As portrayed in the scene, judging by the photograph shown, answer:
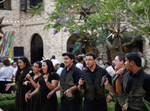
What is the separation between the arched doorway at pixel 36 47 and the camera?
24.3 metres

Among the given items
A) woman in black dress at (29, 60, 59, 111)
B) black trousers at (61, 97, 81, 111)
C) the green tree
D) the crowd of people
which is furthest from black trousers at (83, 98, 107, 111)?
the green tree

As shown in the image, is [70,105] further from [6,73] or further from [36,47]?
[36,47]

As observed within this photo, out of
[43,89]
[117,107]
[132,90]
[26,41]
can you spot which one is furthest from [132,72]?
[26,41]

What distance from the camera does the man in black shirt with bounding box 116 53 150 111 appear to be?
3.67 metres

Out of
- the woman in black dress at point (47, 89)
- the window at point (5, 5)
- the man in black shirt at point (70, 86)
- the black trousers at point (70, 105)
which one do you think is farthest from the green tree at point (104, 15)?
the window at point (5, 5)

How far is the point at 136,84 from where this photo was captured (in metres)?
3.71

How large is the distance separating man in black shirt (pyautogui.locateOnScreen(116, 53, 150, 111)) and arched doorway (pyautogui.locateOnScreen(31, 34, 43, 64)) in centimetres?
2083

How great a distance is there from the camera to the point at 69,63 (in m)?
5.49

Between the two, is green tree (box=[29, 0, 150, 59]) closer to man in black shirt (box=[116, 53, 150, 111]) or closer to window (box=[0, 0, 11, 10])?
man in black shirt (box=[116, 53, 150, 111])

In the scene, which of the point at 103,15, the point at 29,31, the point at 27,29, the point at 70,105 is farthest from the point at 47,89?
the point at 27,29

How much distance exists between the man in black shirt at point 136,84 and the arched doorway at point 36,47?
68.3 feet

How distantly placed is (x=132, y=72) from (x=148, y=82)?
0.94ft

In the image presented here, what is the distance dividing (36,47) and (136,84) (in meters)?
21.3

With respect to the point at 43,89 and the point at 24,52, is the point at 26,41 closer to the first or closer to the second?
the point at 24,52
